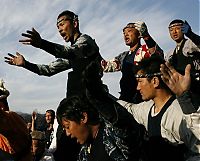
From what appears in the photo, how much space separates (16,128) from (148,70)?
4.92 feet

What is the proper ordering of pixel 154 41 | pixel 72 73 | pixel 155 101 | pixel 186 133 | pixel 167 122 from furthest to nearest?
pixel 154 41 → pixel 72 73 → pixel 155 101 → pixel 167 122 → pixel 186 133

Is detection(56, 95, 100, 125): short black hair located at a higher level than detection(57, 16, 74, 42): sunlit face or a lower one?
lower

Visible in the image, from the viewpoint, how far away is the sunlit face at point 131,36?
5469mm

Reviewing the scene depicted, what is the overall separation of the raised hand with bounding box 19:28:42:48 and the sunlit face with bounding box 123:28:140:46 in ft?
6.51

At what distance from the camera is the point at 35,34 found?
3723 millimetres

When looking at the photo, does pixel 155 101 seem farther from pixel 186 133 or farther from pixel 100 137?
pixel 100 137

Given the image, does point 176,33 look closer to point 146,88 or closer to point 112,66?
point 112,66

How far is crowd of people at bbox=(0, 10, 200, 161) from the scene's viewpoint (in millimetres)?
2604

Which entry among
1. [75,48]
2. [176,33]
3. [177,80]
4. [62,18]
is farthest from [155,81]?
[176,33]

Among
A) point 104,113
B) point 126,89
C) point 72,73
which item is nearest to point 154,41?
point 126,89

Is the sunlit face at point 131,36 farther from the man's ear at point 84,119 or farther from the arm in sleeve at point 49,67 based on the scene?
the man's ear at point 84,119

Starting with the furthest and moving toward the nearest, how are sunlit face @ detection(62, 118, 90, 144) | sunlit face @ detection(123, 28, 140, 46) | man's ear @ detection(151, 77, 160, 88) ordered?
sunlit face @ detection(123, 28, 140, 46) < man's ear @ detection(151, 77, 160, 88) < sunlit face @ detection(62, 118, 90, 144)

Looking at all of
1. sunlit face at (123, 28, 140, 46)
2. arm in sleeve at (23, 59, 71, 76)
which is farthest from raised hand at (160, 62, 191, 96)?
sunlit face at (123, 28, 140, 46)

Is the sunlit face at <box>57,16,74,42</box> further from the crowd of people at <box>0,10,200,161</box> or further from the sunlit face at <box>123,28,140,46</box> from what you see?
the sunlit face at <box>123,28,140,46</box>
